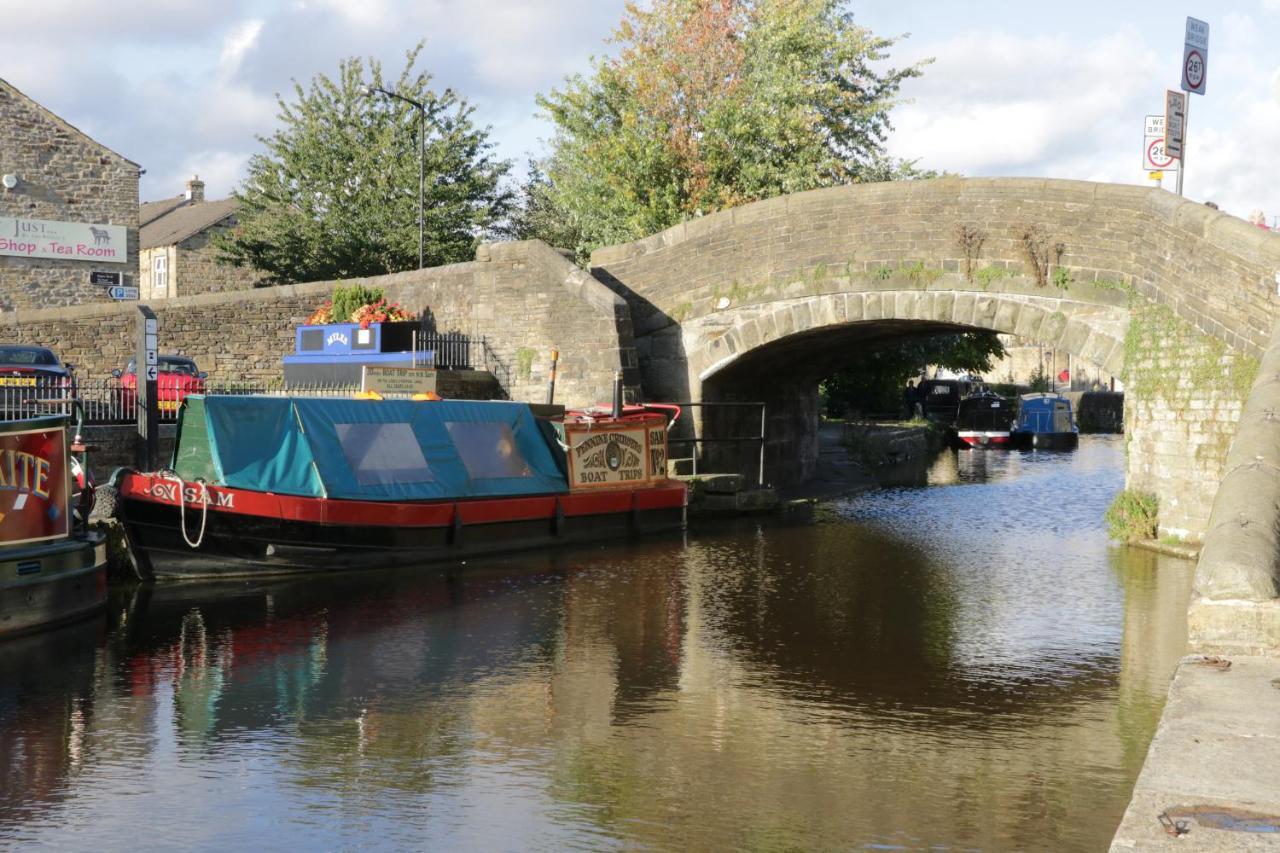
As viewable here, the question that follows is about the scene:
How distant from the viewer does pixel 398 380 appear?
16141mm

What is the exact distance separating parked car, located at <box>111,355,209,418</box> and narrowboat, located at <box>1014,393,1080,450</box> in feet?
74.1

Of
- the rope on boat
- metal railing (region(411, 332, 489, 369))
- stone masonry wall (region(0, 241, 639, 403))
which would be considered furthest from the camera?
metal railing (region(411, 332, 489, 369))

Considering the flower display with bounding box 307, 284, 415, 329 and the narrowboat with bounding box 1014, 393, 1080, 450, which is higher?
the flower display with bounding box 307, 284, 415, 329

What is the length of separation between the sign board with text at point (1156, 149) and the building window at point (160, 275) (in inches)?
1261

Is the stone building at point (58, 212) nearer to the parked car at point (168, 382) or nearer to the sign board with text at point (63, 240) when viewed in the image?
the sign board with text at point (63, 240)

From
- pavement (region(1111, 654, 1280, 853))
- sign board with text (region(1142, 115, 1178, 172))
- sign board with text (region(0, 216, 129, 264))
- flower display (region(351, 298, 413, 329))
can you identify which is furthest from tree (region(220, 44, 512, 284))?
pavement (region(1111, 654, 1280, 853))

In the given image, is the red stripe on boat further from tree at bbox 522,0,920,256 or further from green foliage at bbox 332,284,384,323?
tree at bbox 522,0,920,256

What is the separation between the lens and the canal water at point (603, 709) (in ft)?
19.5

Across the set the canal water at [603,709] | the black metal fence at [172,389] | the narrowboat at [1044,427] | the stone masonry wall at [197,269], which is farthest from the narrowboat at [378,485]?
the stone masonry wall at [197,269]

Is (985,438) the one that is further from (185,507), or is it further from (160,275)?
(185,507)

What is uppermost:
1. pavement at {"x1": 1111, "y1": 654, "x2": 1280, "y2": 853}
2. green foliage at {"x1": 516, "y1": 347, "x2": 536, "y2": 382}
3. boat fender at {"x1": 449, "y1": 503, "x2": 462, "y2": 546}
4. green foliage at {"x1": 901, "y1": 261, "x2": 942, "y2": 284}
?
green foliage at {"x1": 901, "y1": 261, "x2": 942, "y2": 284}

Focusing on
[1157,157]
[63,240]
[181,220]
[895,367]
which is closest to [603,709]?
[1157,157]

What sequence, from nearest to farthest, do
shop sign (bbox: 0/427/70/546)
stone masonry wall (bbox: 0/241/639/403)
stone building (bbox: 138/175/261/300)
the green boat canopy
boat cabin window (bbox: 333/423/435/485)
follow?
shop sign (bbox: 0/427/70/546) → the green boat canopy → boat cabin window (bbox: 333/423/435/485) → stone masonry wall (bbox: 0/241/639/403) → stone building (bbox: 138/175/261/300)

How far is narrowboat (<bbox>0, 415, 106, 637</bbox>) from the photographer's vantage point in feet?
32.9
